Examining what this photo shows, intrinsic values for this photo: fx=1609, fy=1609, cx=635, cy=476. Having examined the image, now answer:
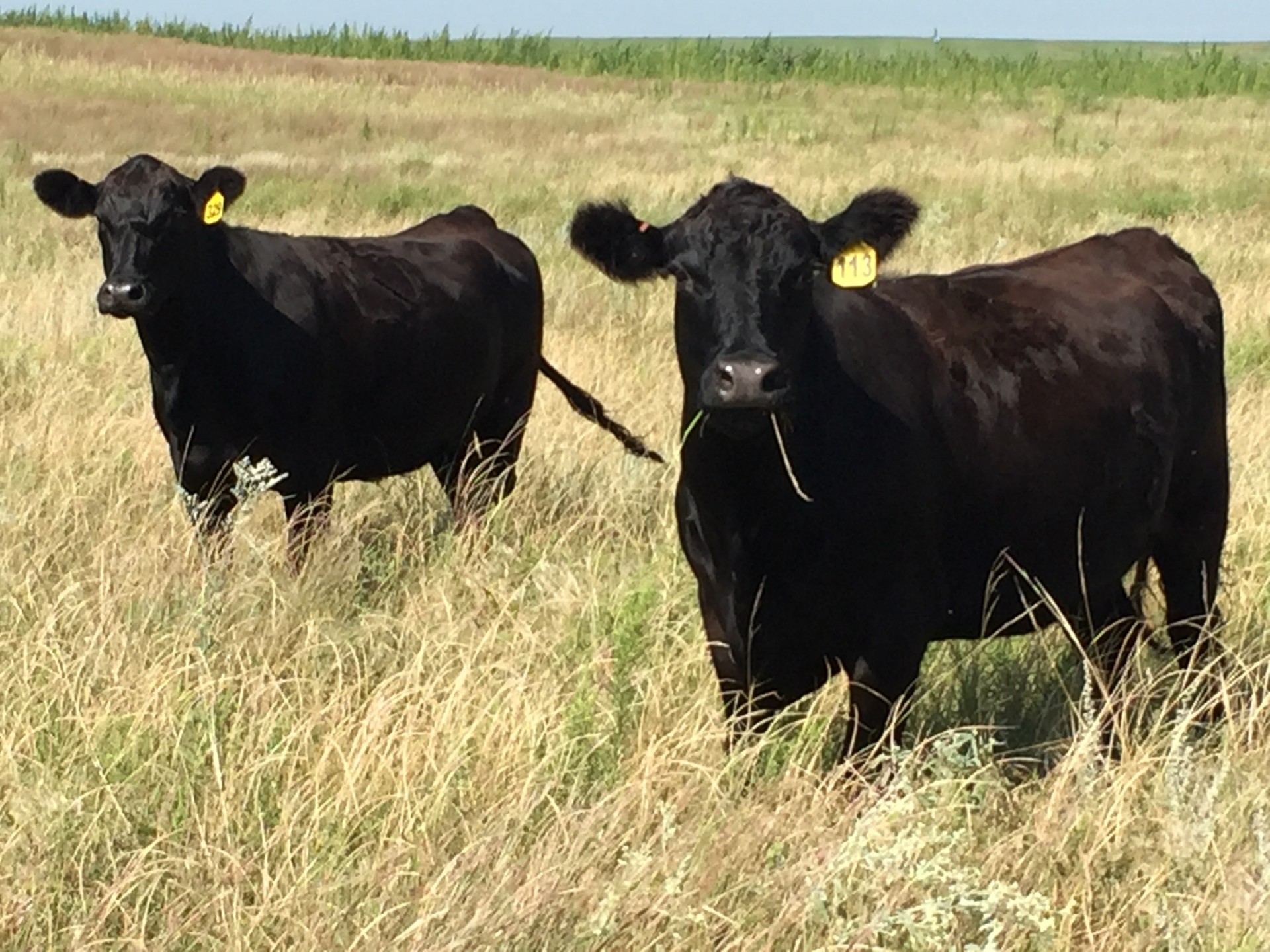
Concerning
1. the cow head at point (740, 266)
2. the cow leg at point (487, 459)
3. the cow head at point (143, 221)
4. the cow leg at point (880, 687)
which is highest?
the cow head at point (740, 266)

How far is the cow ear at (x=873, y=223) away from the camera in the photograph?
137 inches

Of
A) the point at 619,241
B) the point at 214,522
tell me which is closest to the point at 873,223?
the point at 619,241

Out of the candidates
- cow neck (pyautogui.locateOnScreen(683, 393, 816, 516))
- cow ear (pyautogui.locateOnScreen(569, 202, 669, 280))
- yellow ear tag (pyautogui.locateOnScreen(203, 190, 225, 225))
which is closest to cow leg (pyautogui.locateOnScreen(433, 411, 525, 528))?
yellow ear tag (pyautogui.locateOnScreen(203, 190, 225, 225))

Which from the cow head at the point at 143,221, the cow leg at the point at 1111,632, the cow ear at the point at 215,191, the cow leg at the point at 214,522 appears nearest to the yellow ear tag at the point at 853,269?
the cow leg at the point at 1111,632

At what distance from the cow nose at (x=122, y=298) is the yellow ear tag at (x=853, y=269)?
258cm

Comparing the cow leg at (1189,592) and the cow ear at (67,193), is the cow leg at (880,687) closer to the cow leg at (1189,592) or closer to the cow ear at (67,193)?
the cow leg at (1189,592)

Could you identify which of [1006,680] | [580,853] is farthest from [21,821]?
[1006,680]

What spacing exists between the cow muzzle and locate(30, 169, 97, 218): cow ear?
2.53ft

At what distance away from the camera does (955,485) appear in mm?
3518

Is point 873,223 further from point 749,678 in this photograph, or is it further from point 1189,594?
point 1189,594

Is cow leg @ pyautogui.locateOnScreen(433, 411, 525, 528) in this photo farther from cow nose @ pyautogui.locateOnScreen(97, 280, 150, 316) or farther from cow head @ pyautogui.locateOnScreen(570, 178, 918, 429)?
cow head @ pyautogui.locateOnScreen(570, 178, 918, 429)

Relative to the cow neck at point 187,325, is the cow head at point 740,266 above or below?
above

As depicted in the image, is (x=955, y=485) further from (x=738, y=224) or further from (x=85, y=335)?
(x=85, y=335)

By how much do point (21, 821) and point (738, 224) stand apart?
1.77 m
